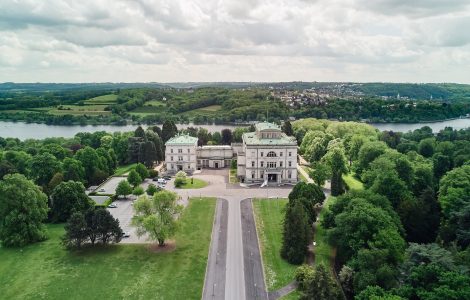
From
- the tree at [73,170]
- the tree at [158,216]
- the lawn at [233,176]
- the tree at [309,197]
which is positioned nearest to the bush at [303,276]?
the tree at [309,197]

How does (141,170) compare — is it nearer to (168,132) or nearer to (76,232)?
(168,132)

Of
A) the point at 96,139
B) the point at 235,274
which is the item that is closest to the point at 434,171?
the point at 235,274

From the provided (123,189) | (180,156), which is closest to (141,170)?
(180,156)

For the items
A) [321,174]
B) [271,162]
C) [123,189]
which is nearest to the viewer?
[123,189]

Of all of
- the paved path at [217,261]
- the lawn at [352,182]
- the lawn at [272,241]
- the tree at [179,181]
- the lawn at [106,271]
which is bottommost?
the lawn at [106,271]

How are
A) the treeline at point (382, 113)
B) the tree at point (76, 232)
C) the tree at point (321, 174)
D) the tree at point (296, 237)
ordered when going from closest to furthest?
Answer: the tree at point (296, 237) → the tree at point (76, 232) → the tree at point (321, 174) → the treeline at point (382, 113)

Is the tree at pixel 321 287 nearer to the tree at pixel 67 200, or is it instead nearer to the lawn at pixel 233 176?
the tree at pixel 67 200
